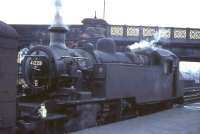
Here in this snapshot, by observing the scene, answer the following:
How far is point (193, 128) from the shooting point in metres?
10.7

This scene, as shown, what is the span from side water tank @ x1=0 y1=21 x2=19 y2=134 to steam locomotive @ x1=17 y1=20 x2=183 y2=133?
2.92 ft

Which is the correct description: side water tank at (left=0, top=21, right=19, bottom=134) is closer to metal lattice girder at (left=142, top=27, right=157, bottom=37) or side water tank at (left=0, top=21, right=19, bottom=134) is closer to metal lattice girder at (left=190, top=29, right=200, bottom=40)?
metal lattice girder at (left=142, top=27, right=157, bottom=37)

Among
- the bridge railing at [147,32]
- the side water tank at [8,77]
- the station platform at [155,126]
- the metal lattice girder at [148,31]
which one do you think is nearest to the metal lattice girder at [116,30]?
the bridge railing at [147,32]

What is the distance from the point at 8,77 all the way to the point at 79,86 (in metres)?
4.48

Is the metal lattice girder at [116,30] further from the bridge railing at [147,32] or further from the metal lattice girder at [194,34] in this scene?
the metal lattice girder at [194,34]

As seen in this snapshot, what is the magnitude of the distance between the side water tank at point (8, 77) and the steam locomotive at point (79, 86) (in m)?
0.89

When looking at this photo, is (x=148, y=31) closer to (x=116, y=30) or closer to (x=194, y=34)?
(x=116, y=30)

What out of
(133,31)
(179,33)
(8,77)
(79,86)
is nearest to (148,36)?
(133,31)

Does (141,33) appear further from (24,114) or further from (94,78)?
(24,114)

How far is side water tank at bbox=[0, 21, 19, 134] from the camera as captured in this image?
26.6 ft

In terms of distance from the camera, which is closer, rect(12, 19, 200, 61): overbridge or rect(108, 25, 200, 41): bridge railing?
rect(12, 19, 200, 61): overbridge

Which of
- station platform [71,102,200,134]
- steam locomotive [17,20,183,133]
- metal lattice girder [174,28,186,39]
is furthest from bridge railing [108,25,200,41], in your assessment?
station platform [71,102,200,134]

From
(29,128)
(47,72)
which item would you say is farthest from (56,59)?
(29,128)

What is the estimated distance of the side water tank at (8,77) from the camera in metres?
8.10
